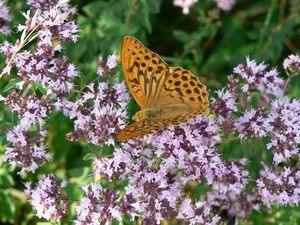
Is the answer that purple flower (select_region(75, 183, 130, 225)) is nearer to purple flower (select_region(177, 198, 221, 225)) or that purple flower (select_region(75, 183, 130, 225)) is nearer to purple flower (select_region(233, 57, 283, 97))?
purple flower (select_region(177, 198, 221, 225))

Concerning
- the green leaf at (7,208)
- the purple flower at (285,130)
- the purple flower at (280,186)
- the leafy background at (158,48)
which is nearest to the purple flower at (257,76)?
the purple flower at (285,130)

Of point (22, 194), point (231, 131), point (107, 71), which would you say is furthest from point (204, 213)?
point (22, 194)

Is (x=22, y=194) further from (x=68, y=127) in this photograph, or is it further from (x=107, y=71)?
(x=107, y=71)

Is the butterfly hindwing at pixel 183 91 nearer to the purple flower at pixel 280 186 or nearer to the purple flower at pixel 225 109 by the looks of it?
the purple flower at pixel 225 109

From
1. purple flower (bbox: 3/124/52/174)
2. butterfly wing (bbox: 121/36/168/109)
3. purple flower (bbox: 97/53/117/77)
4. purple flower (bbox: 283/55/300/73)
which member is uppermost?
purple flower (bbox: 283/55/300/73)

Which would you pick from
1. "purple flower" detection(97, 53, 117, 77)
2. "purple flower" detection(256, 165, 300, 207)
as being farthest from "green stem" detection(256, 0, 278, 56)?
"purple flower" detection(97, 53, 117, 77)

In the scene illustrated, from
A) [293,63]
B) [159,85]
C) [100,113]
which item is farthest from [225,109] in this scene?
[100,113]
